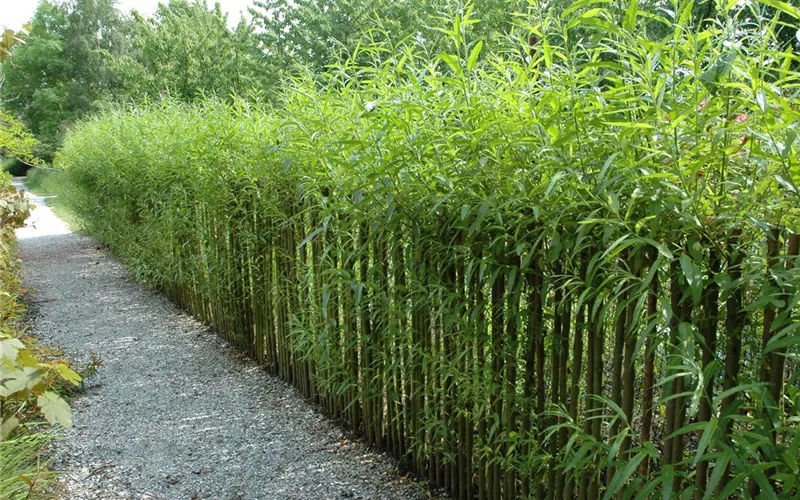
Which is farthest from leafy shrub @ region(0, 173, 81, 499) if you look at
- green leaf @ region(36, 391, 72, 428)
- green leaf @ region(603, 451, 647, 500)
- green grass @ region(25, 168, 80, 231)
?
green grass @ region(25, 168, 80, 231)

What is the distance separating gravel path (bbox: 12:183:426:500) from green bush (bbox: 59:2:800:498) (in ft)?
0.77

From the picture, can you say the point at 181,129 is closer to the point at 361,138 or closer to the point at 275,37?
the point at 361,138

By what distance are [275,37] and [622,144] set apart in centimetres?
2211

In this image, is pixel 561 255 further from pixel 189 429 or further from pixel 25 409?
pixel 25 409

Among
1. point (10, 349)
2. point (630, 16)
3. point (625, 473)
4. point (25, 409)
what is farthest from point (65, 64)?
point (625, 473)

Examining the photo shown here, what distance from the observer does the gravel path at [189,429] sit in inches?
117

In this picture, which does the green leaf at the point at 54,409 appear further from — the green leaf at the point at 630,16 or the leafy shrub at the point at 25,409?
the green leaf at the point at 630,16

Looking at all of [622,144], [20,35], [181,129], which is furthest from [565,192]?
[181,129]

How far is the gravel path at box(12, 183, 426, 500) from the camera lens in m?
2.96

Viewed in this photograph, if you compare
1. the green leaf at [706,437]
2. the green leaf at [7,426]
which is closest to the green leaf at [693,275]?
the green leaf at [706,437]

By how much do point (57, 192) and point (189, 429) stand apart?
16600 millimetres

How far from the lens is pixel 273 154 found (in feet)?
11.8

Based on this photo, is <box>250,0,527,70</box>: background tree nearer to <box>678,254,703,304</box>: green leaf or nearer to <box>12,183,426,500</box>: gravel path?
<box>12,183,426,500</box>: gravel path

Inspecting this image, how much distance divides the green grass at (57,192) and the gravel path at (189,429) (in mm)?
8416
